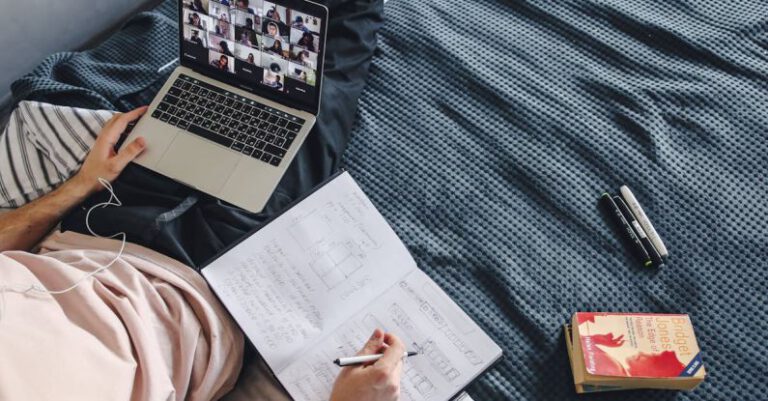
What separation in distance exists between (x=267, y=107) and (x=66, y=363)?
507 mm

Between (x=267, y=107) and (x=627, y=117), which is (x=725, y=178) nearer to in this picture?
(x=627, y=117)

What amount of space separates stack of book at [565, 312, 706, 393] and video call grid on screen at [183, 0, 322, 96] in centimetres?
57

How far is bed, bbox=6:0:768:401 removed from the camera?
932 mm

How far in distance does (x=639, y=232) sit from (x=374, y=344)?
47 centimetres

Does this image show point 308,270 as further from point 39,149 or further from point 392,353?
point 39,149

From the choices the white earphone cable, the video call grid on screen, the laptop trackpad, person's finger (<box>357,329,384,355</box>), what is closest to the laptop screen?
the video call grid on screen

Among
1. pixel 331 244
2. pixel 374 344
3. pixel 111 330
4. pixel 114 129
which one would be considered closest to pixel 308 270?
pixel 331 244

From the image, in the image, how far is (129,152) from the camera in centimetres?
99

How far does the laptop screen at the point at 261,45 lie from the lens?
0.94 m

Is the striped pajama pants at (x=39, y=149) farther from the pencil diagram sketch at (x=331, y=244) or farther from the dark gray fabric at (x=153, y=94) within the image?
the pencil diagram sketch at (x=331, y=244)

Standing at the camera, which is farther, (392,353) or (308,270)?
(308,270)

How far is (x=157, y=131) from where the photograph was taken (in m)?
1.03

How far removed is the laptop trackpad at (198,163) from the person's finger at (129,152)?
0.13 feet

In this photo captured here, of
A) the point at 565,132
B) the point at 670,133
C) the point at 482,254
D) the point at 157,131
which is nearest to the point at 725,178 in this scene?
the point at 670,133
